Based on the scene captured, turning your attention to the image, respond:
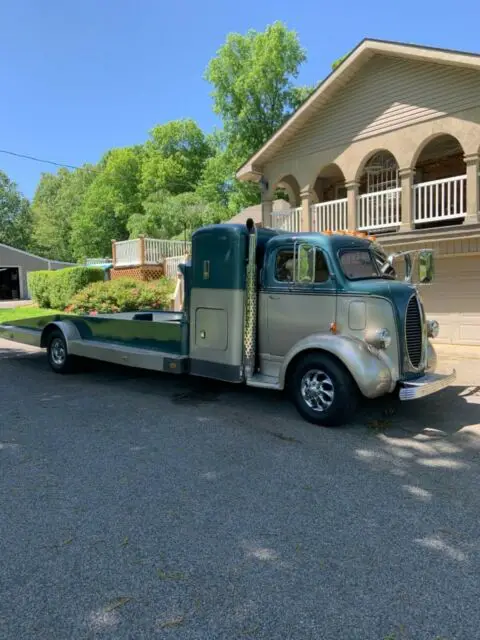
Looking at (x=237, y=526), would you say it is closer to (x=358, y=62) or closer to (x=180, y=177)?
(x=358, y=62)

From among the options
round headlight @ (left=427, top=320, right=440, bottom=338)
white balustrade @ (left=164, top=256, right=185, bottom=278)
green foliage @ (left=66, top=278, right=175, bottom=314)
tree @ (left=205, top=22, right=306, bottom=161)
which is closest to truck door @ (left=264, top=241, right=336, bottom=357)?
round headlight @ (left=427, top=320, right=440, bottom=338)

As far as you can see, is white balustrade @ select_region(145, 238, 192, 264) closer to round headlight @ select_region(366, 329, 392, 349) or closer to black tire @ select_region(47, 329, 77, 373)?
black tire @ select_region(47, 329, 77, 373)

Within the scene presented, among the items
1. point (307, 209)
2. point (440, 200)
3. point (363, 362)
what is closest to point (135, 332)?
point (363, 362)

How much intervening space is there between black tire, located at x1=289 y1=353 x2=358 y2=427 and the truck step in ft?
0.78

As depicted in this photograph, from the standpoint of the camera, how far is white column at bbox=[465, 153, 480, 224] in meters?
11.4

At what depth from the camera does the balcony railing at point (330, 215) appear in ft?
47.1

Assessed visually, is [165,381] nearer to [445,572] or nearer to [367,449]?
[367,449]

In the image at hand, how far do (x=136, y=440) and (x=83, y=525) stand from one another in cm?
185

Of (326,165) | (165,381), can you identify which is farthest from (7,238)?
(165,381)

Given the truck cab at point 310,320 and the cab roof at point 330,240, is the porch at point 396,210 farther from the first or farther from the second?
the truck cab at point 310,320

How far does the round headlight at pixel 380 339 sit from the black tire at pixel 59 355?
557 centimetres

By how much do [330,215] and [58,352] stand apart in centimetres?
898

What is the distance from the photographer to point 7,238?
216 ft

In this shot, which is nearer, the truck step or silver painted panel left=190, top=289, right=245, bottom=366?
the truck step
